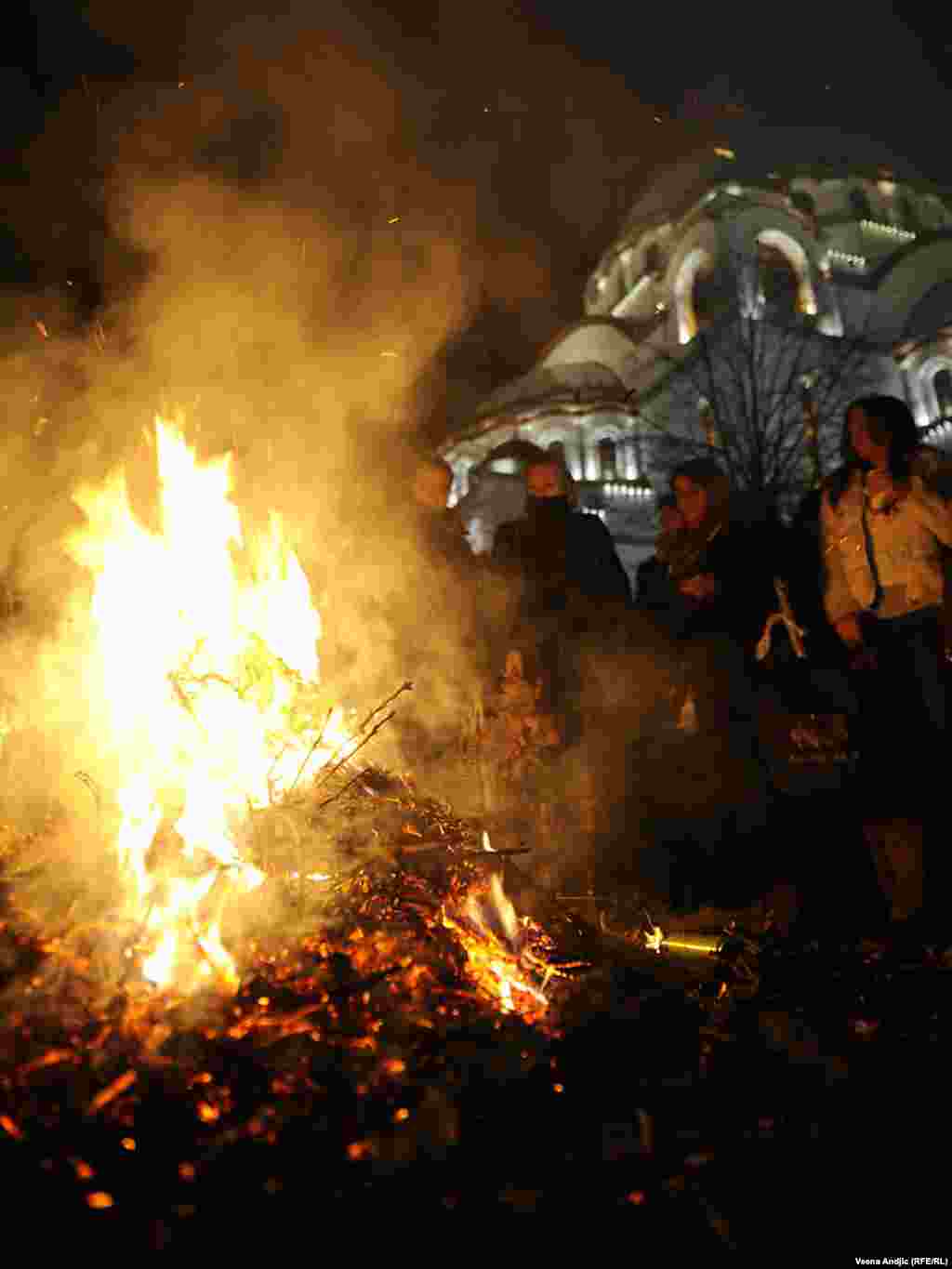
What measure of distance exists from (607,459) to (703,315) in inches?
286

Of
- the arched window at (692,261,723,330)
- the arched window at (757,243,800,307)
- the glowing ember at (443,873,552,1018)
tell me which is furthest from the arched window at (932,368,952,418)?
the glowing ember at (443,873,552,1018)

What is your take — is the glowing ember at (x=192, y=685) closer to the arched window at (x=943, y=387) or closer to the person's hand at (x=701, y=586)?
the person's hand at (x=701, y=586)

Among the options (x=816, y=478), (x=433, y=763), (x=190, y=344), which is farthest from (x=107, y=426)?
(x=816, y=478)

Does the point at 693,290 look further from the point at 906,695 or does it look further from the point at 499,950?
the point at 499,950

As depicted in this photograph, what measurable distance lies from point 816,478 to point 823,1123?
2382 centimetres

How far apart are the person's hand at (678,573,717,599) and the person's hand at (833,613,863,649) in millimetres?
794

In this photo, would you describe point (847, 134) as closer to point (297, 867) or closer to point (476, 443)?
point (476, 443)

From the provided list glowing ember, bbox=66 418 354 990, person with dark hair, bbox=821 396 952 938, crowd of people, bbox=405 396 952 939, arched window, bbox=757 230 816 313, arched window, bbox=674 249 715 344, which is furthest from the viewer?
arched window, bbox=757 230 816 313

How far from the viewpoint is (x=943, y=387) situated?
109 feet

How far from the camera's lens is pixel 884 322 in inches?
1459

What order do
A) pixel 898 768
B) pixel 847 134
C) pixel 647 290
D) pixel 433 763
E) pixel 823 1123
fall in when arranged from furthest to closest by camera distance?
pixel 847 134, pixel 647 290, pixel 433 763, pixel 898 768, pixel 823 1123

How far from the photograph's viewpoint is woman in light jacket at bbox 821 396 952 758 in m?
4.21

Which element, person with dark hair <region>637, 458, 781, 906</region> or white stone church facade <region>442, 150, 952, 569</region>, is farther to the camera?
white stone church facade <region>442, 150, 952, 569</region>

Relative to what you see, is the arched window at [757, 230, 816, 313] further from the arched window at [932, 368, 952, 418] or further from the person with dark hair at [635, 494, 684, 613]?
the person with dark hair at [635, 494, 684, 613]
